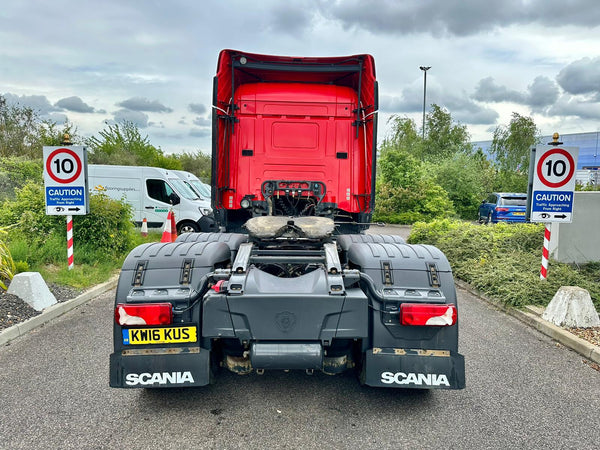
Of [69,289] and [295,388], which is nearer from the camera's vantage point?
[295,388]

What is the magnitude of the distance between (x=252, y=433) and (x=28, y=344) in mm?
3198

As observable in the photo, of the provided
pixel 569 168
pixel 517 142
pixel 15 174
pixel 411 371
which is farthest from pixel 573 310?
pixel 517 142

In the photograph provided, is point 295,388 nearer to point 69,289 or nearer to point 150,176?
point 69,289

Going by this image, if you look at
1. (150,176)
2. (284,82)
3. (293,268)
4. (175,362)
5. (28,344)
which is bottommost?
(28,344)

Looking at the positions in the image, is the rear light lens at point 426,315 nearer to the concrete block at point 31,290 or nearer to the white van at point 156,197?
the concrete block at point 31,290

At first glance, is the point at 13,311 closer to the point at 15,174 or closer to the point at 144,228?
the point at 144,228

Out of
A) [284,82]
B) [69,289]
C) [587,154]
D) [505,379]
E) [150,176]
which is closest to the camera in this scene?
[505,379]

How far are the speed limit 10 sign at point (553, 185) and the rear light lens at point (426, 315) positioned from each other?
4594mm

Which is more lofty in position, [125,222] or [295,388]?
[125,222]

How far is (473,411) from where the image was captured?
12.1 feet

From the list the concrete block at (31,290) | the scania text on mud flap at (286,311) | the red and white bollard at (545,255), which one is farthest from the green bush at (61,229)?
the red and white bollard at (545,255)

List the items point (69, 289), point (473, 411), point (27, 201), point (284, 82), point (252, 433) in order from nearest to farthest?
point (252, 433)
point (473, 411)
point (284, 82)
point (69, 289)
point (27, 201)

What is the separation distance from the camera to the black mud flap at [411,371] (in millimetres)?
3420

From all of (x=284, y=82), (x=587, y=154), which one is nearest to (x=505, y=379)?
(x=284, y=82)
